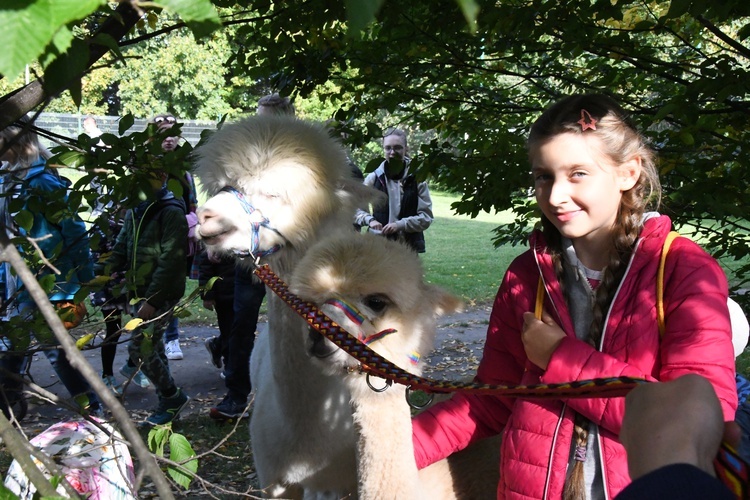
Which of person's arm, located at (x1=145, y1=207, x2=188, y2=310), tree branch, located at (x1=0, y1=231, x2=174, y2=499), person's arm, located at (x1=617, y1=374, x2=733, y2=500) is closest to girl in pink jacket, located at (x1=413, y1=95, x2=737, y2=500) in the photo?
person's arm, located at (x1=617, y1=374, x2=733, y2=500)

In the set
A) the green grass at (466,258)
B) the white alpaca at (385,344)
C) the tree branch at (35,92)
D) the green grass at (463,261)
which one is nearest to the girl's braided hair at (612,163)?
the white alpaca at (385,344)

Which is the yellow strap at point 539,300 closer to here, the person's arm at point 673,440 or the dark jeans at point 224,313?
the person's arm at point 673,440

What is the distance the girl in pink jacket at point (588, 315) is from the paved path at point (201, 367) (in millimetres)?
3303

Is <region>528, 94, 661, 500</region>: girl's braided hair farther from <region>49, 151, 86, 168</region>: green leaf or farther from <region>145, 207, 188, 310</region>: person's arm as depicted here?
<region>145, 207, 188, 310</region>: person's arm

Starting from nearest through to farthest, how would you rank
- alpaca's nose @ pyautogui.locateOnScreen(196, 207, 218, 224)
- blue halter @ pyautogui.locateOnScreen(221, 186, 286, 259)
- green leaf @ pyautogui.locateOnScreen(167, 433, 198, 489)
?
green leaf @ pyautogui.locateOnScreen(167, 433, 198, 489) < alpaca's nose @ pyautogui.locateOnScreen(196, 207, 218, 224) < blue halter @ pyautogui.locateOnScreen(221, 186, 286, 259)

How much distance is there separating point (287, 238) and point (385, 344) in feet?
3.32

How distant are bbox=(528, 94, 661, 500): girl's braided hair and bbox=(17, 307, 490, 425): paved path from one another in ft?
11.3

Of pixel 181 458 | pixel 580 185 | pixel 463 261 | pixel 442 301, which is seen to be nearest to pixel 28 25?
pixel 181 458

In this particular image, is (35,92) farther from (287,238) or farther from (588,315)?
(287,238)

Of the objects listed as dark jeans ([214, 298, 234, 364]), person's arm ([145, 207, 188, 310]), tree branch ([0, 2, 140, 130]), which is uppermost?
tree branch ([0, 2, 140, 130])

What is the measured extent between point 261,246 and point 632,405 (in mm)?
2322

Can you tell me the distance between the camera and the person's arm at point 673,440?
0.76 meters

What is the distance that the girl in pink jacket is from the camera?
1643mm

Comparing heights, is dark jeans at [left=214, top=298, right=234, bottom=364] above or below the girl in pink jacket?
below
